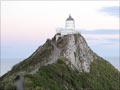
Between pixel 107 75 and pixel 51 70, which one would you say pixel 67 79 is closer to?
pixel 51 70

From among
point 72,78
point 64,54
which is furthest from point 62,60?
point 72,78

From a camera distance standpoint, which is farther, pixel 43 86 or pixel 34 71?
pixel 34 71

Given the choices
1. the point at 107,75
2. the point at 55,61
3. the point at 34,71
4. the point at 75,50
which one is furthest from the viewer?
the point at 107,75

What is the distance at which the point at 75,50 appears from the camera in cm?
10488

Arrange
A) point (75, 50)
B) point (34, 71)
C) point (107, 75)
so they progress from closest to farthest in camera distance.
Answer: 1. point (34, 71)
2. point (75, 50)
3. point (107, 75)

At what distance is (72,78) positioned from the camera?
97.4 m

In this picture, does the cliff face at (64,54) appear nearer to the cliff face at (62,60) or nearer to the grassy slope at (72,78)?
the cliff face at (62,60)

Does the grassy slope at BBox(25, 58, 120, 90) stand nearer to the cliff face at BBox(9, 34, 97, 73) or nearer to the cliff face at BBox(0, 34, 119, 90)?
the cliff face at BBox(0, 34, 119, 90)

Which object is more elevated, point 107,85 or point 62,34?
point 62,34

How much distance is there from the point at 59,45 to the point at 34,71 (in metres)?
13.8

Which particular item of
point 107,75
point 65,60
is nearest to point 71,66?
point 65,60

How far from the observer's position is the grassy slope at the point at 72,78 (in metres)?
83.2

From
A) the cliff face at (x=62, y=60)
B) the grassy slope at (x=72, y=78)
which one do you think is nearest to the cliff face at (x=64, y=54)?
the cliff face at (x=62, y=60)

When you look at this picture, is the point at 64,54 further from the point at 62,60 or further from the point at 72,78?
the point at 72,78
